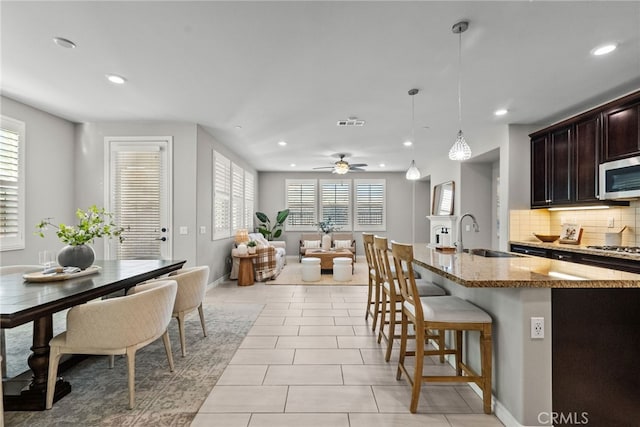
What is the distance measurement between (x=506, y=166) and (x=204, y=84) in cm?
453

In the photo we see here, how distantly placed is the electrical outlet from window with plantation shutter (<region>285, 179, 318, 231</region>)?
7991 millimetres

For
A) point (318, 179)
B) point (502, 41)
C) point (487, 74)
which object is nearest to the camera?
point (502, 41)

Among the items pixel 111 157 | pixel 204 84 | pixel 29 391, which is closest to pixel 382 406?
pixel 29 391

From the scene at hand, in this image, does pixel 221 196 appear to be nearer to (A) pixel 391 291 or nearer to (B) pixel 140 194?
(B) pixel 140 194

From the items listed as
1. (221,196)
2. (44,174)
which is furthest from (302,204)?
(44,174)

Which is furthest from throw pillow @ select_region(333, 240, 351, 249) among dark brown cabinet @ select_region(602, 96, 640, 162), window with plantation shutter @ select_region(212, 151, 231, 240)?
dark brown cabinet @ select_region(602, 96, 640, 162)

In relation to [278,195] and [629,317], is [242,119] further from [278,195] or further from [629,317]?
[278,195]

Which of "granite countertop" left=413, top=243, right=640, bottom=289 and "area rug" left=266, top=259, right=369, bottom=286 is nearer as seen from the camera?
"granite countertop" left=413, top=243, right=640, bottom=289

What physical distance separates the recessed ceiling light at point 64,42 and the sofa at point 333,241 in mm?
6379

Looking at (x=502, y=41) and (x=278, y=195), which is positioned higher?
(x=502, y=41)

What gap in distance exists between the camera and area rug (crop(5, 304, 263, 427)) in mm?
1912

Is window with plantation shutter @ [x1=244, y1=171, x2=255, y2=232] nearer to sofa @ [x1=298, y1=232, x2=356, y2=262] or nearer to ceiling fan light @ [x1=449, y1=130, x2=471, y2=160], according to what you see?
sofa @ [x1=298, y1=232, x2=356, y2=262]

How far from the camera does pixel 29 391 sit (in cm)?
204

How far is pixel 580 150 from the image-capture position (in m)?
3.85
